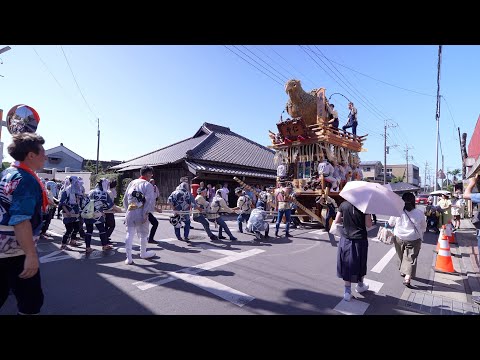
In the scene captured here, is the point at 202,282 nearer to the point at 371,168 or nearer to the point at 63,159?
the point at 63,159

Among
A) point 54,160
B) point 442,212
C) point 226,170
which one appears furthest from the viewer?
point 54,160

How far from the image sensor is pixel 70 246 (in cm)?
→ 653

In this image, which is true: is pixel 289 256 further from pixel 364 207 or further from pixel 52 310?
pixel 52 310

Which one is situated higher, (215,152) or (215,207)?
(215,152)

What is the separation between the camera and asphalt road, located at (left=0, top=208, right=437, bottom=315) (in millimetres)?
3344

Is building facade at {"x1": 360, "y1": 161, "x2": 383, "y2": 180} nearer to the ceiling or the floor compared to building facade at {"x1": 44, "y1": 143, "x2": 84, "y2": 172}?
nearer to the ceiling

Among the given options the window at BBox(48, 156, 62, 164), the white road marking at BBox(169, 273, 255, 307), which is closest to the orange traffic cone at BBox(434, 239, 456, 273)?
the white road marking at BBox(169, 273, 255, 307)

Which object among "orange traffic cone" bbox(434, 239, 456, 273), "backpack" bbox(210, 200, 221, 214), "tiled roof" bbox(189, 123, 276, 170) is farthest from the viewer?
"tiled roof" bbox(189, 123, 276, 170)

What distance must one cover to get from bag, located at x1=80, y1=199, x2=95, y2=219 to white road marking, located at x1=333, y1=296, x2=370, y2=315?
207 inches

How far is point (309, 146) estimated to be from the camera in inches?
445

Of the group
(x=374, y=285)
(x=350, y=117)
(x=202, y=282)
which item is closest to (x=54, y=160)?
(x=350, y=117)

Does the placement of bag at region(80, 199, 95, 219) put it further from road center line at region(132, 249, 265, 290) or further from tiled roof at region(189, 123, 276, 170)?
tiled roof at region(189, 123, 276, 170)

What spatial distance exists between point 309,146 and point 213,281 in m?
8.56

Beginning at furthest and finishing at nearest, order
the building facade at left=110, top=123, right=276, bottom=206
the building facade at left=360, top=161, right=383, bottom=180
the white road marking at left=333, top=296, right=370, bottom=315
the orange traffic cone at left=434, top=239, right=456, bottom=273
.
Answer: the building facade at left=360, top=161, right=383, bottom=180
the building facade at left=110, top=123, right=276, bottom=206
the orange traffic cone at left=434, top=239, right=456, bottom=273
the white road marking at left=333, top=296, right=370, bottom=315
